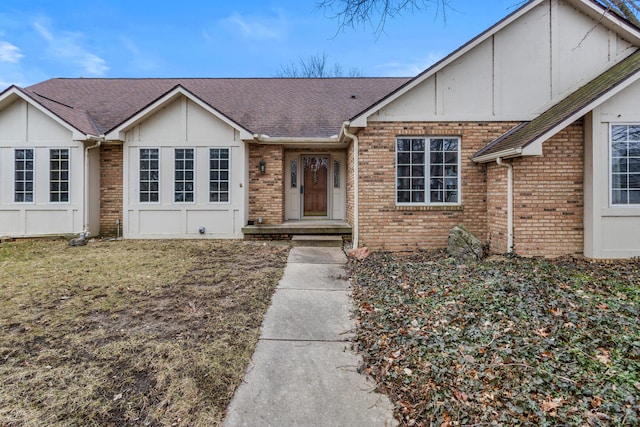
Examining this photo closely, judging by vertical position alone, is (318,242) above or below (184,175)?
below

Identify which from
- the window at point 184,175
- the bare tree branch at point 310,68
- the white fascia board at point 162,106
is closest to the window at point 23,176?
the white fascia board at point 162,106

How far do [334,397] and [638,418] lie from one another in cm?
199

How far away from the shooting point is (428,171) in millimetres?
7516

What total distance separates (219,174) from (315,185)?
3.36m

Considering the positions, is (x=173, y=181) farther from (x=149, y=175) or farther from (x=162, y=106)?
(x=162, y=106)

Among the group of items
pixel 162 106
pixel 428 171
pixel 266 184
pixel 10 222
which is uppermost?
pixel 162 106

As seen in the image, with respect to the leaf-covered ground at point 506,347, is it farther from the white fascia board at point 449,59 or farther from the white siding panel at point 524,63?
the white siding panel at point 524,63

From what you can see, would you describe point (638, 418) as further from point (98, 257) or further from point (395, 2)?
point (98, 257)

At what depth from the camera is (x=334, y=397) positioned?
2.48 meters

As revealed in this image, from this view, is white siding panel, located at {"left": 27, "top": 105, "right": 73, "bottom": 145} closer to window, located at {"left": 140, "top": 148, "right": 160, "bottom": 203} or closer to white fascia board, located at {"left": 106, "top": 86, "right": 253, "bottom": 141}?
white fascia board, located at {"left": 106, "top": 86, "right": 253, "bottom": 141}

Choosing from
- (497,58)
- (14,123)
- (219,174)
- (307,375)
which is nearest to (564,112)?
(497,58)

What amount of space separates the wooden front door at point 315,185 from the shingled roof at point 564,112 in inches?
204

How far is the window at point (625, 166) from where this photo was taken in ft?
20.2

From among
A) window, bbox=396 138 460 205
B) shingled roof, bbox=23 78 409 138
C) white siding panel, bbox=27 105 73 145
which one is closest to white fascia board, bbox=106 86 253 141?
shingled roof, bbox=23 78 409 138
